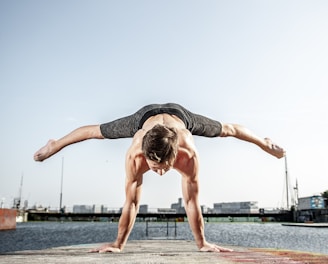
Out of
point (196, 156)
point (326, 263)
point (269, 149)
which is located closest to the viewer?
point (326, 263)

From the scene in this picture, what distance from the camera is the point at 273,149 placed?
25.6 feet

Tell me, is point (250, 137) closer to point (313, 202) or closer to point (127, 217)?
point (127, 217)

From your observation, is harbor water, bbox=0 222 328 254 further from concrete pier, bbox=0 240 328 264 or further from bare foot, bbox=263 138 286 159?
concrete pier, bbox=0 240 328 264

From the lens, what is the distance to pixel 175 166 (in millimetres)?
6324

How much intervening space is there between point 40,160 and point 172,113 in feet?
10.7

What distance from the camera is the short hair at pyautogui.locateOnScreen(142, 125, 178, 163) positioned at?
5176 millimetres

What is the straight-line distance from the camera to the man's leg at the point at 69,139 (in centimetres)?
736

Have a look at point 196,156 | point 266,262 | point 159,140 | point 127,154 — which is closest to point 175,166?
point 196,156

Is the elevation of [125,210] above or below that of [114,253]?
above

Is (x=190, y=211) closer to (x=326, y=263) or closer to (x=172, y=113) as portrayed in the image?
(x=172, y=113)

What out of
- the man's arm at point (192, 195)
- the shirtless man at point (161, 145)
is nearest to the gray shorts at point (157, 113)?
the shirtless man at point (161, 145)

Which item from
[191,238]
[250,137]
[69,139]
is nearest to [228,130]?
[250,137]

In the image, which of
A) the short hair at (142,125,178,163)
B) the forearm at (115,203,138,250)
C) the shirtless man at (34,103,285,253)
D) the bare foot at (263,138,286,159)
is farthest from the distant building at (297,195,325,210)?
the short hair at (142,125,178,163)

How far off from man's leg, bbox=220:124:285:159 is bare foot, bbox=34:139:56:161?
3638mm
